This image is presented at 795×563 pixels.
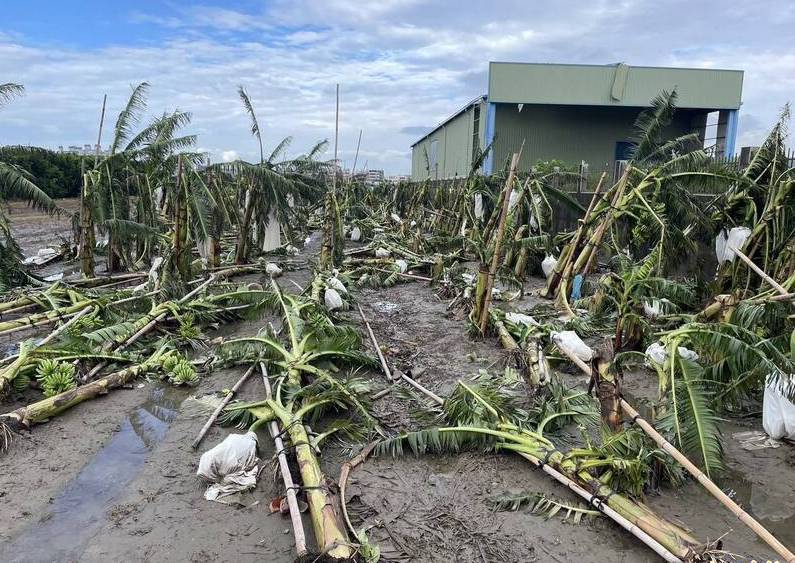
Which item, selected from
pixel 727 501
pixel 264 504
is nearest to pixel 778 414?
pixel 727 501

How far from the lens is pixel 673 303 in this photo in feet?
24.6

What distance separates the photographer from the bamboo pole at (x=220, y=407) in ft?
15.1

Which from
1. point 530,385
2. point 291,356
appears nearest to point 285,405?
Answer: point 291,356

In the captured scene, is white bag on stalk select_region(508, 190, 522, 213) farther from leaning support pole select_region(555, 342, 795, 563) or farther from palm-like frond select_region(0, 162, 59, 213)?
palm-like frond select_region(0, 162, 59, 213)

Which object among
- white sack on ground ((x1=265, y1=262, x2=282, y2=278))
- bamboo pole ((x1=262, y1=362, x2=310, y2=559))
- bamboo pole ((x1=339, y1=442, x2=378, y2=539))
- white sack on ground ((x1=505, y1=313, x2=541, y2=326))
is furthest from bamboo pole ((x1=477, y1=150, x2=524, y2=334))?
white sack on ground ((x1=265, y1=262, x2=282, y2=278))

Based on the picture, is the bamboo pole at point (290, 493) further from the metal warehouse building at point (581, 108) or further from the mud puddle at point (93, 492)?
the metal warehouse building at point (581, 108)

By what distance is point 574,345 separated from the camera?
20.0 ft

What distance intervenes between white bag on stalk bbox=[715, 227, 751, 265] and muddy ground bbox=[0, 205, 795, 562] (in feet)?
11.4

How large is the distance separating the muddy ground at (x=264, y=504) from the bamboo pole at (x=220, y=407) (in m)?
0.07

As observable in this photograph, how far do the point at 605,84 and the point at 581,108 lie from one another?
291 cm

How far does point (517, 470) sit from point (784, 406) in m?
2.38

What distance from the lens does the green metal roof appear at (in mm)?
24453

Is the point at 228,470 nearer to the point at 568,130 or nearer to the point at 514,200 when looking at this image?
the point at 514,200

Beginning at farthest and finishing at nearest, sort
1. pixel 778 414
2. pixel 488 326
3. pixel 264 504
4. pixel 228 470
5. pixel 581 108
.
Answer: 1. pixel 581 108
2. pixel 488 326
3. pixel 778 414
4. pixel 228 470
5. pixel 264 504
